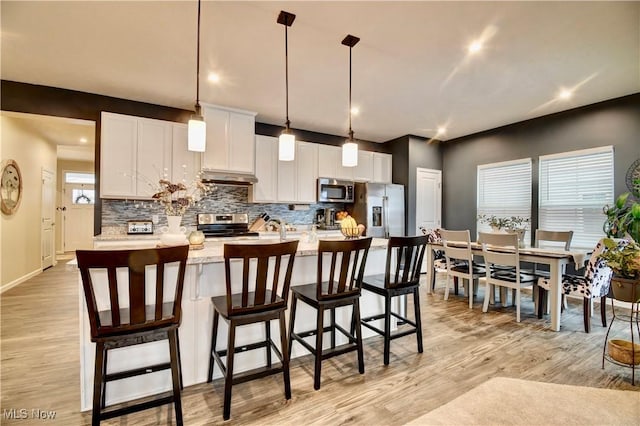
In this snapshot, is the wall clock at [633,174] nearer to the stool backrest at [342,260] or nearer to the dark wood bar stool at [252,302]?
the stool backrest at [342,260]

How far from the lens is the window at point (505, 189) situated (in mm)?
4898

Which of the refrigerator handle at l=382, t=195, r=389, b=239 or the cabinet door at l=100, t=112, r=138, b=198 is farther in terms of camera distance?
the refrigerator handle at l=382, t=195, r=389, b=239

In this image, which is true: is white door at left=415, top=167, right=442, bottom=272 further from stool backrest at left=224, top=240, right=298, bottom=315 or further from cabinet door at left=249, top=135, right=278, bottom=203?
stool backrest at left=224, top=240, right=298, bottom=315

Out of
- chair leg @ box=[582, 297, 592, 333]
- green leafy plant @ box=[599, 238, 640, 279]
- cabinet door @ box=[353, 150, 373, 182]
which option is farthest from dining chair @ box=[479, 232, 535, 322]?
cabinet door @ box=[353, 150, 373, 182]

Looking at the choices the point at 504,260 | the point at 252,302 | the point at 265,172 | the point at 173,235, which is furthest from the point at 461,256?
the point at 173,235

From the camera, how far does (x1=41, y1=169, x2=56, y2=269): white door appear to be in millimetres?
5790

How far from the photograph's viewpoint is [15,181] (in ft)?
15.3

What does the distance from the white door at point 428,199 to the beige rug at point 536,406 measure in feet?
13.1

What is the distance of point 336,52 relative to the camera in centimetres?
282

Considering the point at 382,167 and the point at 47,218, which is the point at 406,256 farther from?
the point at 47,218

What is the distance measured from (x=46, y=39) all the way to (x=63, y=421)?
3.03 m

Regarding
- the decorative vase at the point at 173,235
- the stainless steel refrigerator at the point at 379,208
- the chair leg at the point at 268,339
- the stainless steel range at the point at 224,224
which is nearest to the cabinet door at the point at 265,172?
the stainless steel range at the point at 224,224

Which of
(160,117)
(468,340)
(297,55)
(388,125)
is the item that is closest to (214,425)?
(468,340)

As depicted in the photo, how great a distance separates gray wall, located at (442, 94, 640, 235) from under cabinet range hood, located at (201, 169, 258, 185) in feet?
13.2
